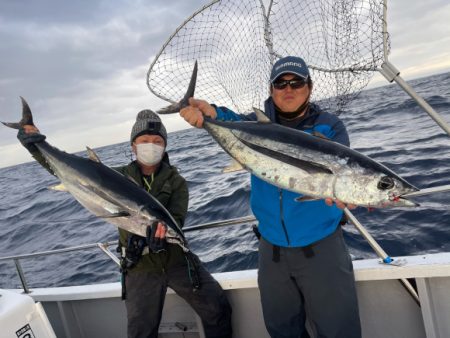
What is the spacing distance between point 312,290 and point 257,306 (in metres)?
1.28

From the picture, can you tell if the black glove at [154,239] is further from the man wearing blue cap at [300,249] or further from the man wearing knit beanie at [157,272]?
the man wearing blue cap at [300,249]

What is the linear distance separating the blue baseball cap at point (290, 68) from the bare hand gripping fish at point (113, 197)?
5.33 ft

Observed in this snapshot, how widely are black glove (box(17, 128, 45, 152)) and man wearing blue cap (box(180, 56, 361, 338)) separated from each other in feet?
5.33

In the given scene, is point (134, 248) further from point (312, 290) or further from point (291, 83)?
point (291, 83)

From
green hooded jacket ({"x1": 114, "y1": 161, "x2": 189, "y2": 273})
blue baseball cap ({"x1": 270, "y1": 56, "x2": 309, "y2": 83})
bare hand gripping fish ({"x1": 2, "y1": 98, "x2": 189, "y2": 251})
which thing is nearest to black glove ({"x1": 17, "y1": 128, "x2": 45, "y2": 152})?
bare hand gripping fish ({"x1": 2, "y1": 98, "x2": 189, "y2": 251})

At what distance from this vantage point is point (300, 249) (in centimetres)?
310

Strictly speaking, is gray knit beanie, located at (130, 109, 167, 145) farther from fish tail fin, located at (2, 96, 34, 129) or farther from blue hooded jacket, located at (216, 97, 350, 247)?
blue hooded jacket, located at (216, 97, 350, 247)

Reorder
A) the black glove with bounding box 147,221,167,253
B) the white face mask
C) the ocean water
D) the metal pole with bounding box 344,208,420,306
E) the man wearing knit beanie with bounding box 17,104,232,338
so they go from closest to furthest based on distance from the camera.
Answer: the black glove with bounding box 147,221,167,253 → the metal pole with bounding box 344,208,420,306 → the man wearing knit beanie with bounding box 17,104,232,338 → the white face mask → the ocean water

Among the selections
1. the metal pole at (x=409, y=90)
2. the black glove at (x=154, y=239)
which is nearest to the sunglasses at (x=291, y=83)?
the metal pole at (x=409, y=90)

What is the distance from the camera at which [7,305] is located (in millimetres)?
3070

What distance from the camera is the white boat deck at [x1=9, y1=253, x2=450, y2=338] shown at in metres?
3.36

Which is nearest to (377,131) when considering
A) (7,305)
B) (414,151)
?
(414,151)

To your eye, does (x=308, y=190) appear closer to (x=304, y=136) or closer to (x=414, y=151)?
(x=304, y=136)

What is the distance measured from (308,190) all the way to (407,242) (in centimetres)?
443
